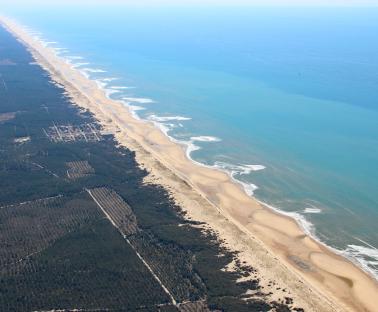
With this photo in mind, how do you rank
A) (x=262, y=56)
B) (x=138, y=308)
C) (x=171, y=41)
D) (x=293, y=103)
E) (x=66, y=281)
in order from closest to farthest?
(x=138, y=308) → (x=66, y=281) → (x=293, y=103) → (x=262, y=56) → (x=171, y=41)

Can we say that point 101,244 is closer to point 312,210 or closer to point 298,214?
point 298,214

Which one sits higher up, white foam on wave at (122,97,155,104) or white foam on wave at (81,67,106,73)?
white foam on wave at (122,97,155,104)

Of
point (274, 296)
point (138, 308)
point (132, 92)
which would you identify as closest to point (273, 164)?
point (274, 296)

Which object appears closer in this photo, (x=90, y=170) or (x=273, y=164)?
(x=90, y=170)

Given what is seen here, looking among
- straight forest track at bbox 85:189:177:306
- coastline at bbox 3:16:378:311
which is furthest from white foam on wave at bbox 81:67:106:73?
straight forest track at bbox 85:189:177:306

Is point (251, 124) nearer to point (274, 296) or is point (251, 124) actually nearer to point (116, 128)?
point (116, 128)

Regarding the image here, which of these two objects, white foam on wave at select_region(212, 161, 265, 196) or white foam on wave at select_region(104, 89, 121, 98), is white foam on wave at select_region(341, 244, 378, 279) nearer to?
white foam on wave at select_region(212, 161, 265, 196)

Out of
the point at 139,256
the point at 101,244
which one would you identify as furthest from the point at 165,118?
the point at 139,256
